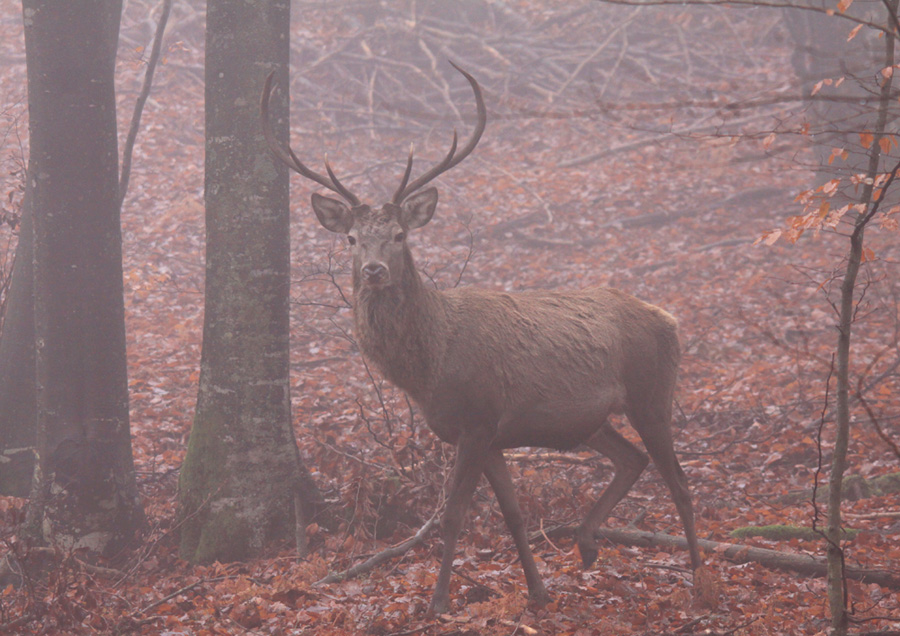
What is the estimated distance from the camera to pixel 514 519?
5.60 meters

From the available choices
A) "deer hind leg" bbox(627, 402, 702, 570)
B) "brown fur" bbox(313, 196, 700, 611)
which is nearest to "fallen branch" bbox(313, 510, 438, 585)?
"brown fur" bbox(313, 196, 700, 611)

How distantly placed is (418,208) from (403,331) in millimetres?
1023

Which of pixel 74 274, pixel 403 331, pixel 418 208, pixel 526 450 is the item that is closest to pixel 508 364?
pixel 403 331

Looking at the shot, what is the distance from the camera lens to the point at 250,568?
246 inches

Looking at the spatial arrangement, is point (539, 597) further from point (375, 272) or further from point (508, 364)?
point (375, 272)

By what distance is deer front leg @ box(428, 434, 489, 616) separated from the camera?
5371 mm

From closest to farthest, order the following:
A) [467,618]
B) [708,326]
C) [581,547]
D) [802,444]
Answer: [467,618] → [581,547] → [802,444] → [708,326]

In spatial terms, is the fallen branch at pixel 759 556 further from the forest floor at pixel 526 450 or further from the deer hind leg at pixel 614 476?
the deer hind leg at pixel 614 476

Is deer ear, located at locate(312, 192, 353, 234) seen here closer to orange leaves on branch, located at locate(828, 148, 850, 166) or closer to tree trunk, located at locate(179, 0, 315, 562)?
tree trunk, located at locate(179, 0, 315, 562)

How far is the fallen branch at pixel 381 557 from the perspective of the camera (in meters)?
5.88

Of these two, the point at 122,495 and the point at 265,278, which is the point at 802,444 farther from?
the point at 122,495

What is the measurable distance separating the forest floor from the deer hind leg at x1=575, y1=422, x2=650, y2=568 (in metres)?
0.24

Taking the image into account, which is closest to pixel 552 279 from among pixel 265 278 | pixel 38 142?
pixel 265 278

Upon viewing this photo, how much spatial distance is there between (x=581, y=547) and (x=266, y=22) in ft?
16.1
